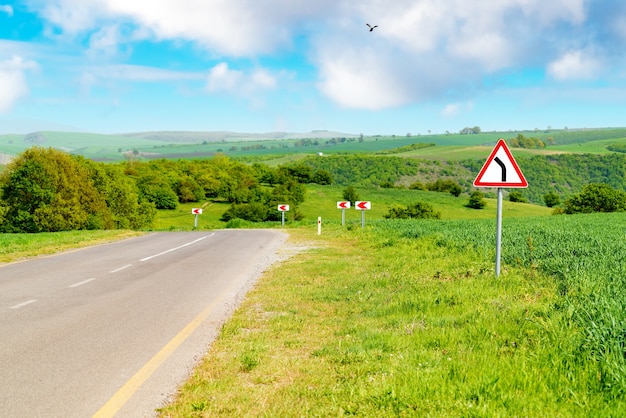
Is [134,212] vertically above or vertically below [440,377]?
below

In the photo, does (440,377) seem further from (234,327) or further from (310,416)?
(234,327)

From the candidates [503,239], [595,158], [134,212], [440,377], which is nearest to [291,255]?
[503,239]

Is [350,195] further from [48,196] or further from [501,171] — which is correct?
[501,171]

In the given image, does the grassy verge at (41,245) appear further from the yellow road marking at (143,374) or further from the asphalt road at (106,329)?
the yellow road marking at (143,374)

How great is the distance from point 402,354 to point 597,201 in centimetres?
9824

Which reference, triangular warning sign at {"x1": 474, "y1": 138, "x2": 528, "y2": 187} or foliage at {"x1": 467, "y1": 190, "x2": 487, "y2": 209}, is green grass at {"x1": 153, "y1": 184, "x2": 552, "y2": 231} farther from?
triangular warning sign at {"x1": 474, "y1": 138, "x2": 528, "y2": 187}

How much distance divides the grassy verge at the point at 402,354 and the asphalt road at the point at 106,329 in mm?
458

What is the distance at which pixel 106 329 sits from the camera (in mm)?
7441

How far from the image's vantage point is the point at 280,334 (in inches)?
280

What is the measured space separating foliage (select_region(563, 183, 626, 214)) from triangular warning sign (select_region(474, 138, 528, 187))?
91.8 m

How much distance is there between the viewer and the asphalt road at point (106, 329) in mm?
4906

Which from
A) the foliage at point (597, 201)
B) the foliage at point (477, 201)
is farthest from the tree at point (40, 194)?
the foliage at point (597, 201)

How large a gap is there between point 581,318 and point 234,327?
4.55 meters

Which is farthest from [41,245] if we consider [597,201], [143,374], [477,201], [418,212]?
[477,201]
